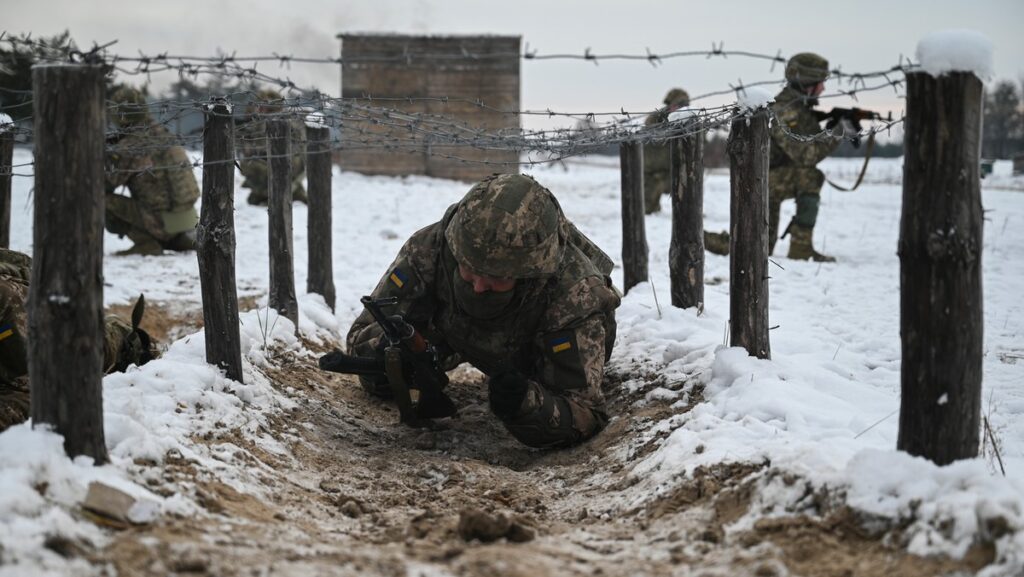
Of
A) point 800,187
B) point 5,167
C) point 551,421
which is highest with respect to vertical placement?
point 5,167

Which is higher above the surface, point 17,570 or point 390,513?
point 17,570

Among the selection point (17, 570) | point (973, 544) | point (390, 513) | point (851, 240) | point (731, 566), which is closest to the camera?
point (17, 570)

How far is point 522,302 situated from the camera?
4.79 meters

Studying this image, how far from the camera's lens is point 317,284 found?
283 inches

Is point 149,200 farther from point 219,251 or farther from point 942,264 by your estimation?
point 942,264

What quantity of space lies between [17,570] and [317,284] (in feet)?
16.1

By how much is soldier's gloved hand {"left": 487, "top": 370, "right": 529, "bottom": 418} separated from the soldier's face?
19.6 inches

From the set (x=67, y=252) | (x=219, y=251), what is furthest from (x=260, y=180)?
(x=67, y=252)

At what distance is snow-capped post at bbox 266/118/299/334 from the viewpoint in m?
6.11

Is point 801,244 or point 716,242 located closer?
point 801,244

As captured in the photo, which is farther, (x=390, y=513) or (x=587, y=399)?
(x=587, y=399)

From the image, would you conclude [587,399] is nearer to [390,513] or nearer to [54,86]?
[390,513]

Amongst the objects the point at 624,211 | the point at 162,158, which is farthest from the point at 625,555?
the point at 162,158

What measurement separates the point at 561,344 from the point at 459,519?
1.68 m
